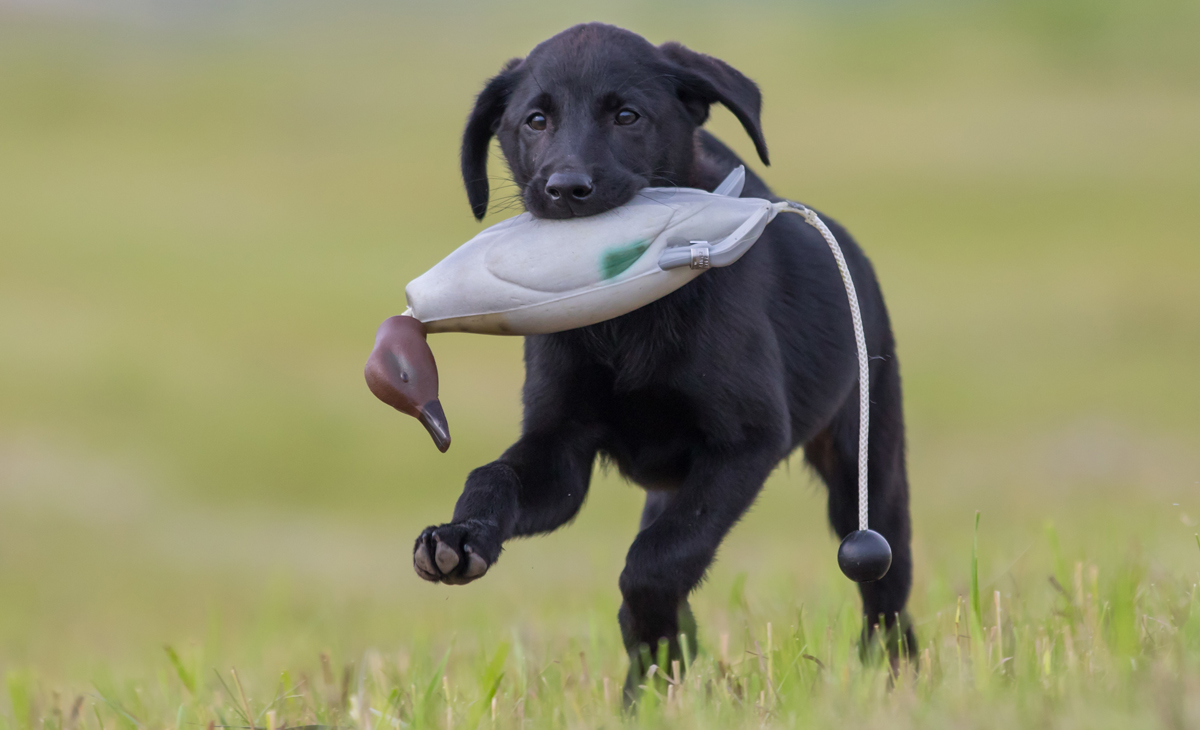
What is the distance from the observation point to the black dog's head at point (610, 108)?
290 centimetres

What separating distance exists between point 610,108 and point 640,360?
0.58m

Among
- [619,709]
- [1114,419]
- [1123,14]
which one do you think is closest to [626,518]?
[1114,419]

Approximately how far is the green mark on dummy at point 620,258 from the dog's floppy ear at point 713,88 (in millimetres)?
442

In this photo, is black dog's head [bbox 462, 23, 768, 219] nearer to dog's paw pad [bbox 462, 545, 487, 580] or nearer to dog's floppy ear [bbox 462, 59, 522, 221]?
dog's floppy ear [bbox 462, 59, 522, 221]

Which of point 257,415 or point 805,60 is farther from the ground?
point 805,60

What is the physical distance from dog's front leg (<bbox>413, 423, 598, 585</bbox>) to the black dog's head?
550 millimetres

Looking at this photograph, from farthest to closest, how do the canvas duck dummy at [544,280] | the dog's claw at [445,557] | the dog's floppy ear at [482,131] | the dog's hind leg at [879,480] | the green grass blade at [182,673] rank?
the dog's hind leg at [879,480] < the dog's floppy ear at [482,131] < the green grass blade at [182,673] < the canvas duck dummy at [544,280] < the dog's claw at [445,557]

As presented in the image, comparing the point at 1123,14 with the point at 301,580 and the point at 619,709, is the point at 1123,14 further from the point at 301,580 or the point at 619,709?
the point at 619,709

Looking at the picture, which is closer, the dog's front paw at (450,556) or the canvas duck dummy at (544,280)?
the dog's front paw at (450,556)

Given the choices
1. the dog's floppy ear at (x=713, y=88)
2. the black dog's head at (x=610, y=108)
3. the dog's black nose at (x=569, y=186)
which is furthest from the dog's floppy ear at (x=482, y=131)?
the dog's black nose at (x=569, y=186)

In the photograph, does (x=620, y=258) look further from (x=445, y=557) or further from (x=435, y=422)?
(x=445, y=557)

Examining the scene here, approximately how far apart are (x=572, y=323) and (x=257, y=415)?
9.56 meters

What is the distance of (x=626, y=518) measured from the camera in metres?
10.2

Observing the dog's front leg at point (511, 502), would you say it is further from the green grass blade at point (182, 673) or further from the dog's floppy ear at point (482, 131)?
the green grass blade at point (182, 673)
